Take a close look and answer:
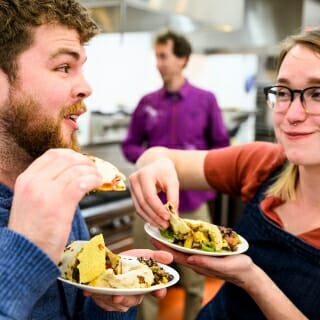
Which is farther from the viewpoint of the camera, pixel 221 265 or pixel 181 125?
pixel 181 125

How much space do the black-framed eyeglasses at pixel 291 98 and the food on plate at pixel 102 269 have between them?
1.83 feet

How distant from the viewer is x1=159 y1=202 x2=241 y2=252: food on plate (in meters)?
1.07

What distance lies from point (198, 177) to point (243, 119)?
300 cm

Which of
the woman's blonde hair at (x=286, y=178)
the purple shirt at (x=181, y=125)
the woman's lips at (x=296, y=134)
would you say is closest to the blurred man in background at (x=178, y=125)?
the purple shirt at (x=181, y=125)

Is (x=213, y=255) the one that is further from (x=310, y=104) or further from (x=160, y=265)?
(x=310, y=104)

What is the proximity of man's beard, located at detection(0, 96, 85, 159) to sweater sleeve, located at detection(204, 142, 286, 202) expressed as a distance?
626 millimetres

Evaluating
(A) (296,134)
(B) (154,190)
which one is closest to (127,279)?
(B) (154,190)

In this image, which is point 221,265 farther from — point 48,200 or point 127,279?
point 48,200

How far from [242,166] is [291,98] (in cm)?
31

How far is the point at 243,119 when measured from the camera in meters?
4.39

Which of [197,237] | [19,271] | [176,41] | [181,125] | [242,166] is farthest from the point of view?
[176,41]

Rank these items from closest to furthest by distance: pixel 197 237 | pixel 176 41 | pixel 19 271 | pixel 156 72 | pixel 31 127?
pixel 19 271 < pixel 31 127 < pixel 197 237 < pixel 176 41 < pixel 156 72

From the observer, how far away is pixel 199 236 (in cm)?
108

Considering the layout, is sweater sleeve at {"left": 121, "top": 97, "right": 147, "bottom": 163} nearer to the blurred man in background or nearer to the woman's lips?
the blurred man in background
